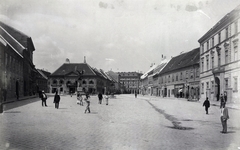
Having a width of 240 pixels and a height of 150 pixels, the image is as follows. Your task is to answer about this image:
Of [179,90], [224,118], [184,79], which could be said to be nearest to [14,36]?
[224,118]

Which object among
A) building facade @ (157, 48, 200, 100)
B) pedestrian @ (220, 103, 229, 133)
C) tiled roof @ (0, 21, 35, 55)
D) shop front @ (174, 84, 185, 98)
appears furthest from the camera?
shop front @ (174, 84, 185, 98)

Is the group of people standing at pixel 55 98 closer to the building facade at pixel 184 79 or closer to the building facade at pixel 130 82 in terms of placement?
the building facade at pixel 184 79

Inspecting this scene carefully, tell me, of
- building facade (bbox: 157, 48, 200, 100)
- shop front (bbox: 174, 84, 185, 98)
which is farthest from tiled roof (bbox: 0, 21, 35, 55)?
shop front (bbox: 174, 84, 185, 98)

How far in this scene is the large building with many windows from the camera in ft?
78.0

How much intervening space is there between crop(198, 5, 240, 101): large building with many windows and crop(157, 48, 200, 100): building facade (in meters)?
5.31

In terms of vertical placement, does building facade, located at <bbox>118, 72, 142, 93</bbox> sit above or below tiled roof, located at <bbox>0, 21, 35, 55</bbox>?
below

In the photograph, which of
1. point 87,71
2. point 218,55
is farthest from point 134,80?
point 218,55

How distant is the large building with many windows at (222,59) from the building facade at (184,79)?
209 inches

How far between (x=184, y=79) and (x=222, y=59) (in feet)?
60.9

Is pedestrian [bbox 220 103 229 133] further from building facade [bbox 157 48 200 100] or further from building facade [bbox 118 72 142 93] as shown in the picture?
building facade [bbox 118 72 142 93]

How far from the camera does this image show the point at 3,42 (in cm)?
2262

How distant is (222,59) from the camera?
27938mm

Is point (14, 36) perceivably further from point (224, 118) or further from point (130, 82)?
point (130, 82)

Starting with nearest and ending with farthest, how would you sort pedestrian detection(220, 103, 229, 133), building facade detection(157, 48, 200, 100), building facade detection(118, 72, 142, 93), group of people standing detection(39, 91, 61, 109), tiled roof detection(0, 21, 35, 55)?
1. pedestrian detection(220, 103, 229, 133)
2. tiled roof detection(0, 21, 35, 55)
3. group of people standing detection(39, 91, 61, 109)
4. building facade detection(157, 48, 200, 100)
5. building facade detection(118, 72, 142, 93)
